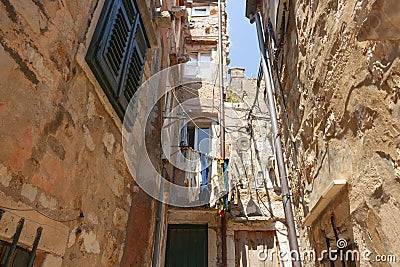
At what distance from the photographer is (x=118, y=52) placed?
2902 millimetres

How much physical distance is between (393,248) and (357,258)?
1.60ft

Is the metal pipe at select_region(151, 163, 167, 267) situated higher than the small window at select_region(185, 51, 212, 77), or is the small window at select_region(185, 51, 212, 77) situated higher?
the small window at select_region(185, 51, 212, 77)

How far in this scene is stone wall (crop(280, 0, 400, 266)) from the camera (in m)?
1.28

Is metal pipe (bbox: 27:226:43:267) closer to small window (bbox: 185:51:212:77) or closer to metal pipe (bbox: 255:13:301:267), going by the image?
metal pipe (bbox: 255:13:301:267)

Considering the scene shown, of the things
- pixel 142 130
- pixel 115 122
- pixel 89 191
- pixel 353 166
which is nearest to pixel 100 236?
pixel 89 191

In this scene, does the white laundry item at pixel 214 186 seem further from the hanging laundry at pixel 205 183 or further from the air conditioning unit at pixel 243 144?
the air conditioning unit at pixel 243 144

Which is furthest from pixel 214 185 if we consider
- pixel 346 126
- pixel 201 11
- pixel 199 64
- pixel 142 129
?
pixel 201 11

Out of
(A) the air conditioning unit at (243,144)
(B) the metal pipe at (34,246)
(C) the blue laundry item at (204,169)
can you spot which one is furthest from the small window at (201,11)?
(B) the metal pipe at (34,246)

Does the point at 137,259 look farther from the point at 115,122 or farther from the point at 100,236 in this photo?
the point at 115,122

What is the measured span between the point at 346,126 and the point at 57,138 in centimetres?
185

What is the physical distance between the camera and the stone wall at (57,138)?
1.49 metres

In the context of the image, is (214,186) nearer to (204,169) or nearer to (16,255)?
(204,169)

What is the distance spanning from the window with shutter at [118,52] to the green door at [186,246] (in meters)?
3.92

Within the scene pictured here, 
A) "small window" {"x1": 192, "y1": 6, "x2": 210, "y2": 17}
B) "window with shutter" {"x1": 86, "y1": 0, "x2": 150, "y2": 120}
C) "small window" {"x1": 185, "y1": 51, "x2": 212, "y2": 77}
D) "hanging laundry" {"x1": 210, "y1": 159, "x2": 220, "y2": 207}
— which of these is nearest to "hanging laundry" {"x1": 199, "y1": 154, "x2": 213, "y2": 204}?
"hanging laundry" {"x1": 210, "y1": 159, "x2": 220, "y2": 207}
